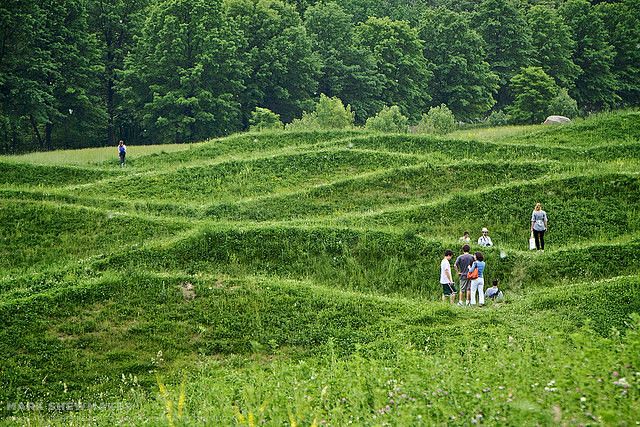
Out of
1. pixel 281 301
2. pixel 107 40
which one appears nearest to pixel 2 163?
pixel 281 301

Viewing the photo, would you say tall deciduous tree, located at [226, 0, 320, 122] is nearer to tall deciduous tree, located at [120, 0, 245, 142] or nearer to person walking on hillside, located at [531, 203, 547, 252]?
tall deciduous tree, located at [120, 0, 245, 142]

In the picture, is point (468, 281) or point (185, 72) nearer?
point (468, 281)

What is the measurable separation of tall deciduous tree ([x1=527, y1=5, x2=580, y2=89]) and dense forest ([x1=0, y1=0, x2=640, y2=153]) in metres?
0.14

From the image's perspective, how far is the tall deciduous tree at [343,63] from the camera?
74.1 m

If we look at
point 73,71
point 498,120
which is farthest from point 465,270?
point 498,120

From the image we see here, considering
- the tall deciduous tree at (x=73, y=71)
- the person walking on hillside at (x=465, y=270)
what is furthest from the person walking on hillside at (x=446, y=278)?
the tall deciduous tree at (x=73, y=71)

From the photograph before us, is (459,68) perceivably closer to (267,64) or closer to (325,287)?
(267,64)

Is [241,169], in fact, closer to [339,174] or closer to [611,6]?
[339,174]

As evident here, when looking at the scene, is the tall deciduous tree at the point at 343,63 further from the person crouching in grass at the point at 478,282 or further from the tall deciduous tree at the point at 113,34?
the person crouching in grass at the point at 478,282

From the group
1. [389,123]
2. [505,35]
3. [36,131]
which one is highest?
[505,35]

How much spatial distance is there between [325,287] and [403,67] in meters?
55.5

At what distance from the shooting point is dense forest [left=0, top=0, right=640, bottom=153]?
63031 millimetres

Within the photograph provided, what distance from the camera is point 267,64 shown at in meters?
69.6

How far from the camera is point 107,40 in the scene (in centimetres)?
7056
